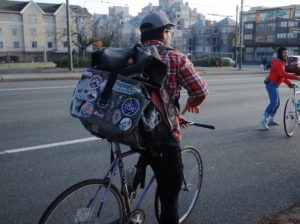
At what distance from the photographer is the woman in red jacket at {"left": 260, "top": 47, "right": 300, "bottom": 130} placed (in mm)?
7391

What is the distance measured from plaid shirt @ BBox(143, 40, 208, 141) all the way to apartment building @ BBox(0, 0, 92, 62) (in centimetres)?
6958

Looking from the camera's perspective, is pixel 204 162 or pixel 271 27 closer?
pixel 204 162

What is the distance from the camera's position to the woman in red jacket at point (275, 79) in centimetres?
739

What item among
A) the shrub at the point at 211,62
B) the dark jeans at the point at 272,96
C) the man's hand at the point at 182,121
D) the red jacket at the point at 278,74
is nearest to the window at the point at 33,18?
the shrub at the point at 211,62

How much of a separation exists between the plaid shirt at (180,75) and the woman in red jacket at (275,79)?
5.11m

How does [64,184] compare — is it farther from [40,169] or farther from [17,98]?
[17,98]

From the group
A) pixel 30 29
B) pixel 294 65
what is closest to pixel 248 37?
pixel 30 29

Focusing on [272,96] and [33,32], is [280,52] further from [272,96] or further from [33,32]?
[33,32]

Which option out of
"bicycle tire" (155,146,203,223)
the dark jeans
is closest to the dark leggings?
"bicycle tire" (155,146,203,223)

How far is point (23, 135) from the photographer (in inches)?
264

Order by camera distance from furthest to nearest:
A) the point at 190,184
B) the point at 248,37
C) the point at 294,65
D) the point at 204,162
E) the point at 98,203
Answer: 1. the point at 248,37
2. the point at 294,65
3. the point at 204,162
4. the point at 190,184
5. the point at 98,203

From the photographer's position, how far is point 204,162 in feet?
18.0

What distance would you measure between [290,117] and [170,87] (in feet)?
18.3

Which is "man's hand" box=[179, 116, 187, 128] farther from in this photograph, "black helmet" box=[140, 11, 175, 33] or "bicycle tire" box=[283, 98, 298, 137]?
"bicycle tire" box=[283, 98, 298, 137]
